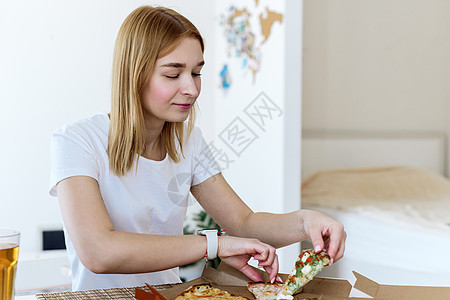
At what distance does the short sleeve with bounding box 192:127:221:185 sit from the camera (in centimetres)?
146

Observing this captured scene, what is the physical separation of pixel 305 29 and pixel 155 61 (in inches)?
99.2

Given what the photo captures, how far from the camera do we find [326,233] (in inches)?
46.4

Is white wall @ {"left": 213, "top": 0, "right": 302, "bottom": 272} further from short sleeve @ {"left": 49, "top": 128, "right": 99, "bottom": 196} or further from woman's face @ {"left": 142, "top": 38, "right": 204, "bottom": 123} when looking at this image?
short sleeve @ {"left": 49, "top": 128, "right": 99, "bottom": 196}

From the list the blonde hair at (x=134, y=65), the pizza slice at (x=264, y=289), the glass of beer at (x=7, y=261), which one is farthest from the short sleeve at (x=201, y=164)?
the glass of beer at (x=7, y=261)

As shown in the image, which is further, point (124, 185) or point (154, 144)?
point (154, 144)

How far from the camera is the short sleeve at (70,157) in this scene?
1.14 meters

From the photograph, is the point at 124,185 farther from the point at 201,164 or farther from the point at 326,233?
the point at 326,233

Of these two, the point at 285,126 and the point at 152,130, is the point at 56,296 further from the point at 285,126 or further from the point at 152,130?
the point at 285,126

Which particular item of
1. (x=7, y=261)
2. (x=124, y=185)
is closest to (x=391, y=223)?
(x=124, y=185)

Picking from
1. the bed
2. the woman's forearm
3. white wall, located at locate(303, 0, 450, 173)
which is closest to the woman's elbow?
the woman's forearm

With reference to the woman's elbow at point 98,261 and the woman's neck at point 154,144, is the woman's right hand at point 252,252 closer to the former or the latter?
the woman's elbow at point 98,261

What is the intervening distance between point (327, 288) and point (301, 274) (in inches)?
2.4

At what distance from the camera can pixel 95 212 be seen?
1.09 metres

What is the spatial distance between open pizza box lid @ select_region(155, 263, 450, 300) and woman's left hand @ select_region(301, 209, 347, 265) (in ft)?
0.32
